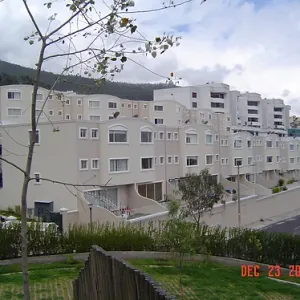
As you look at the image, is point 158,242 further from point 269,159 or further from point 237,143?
point 269,159

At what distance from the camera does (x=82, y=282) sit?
7398mm

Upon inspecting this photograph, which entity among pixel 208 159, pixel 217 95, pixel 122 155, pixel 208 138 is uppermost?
pixel 217 95

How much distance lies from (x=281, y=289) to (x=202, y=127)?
2794 cm

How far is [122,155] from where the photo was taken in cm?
3222

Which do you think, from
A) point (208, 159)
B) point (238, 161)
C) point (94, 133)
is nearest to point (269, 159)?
point (238, 161)

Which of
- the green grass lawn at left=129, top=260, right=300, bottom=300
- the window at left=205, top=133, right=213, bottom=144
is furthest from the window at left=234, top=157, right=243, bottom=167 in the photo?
the green grass lawn at left=129, top=260, right=300, bottom=300

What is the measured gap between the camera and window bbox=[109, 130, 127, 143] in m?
31.5

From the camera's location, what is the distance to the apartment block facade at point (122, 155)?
95.2 ft

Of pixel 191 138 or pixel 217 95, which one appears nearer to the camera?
pixel 191 138

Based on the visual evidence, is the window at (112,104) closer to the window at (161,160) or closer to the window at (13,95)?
the window at (13,95)

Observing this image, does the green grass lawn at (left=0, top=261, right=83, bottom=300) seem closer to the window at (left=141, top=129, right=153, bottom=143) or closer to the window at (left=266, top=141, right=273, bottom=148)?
the window at (left=141, top=129, right=153, bottom=143)

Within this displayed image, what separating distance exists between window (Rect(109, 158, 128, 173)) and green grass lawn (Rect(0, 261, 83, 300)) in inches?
591

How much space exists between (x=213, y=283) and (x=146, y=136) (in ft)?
69.1
